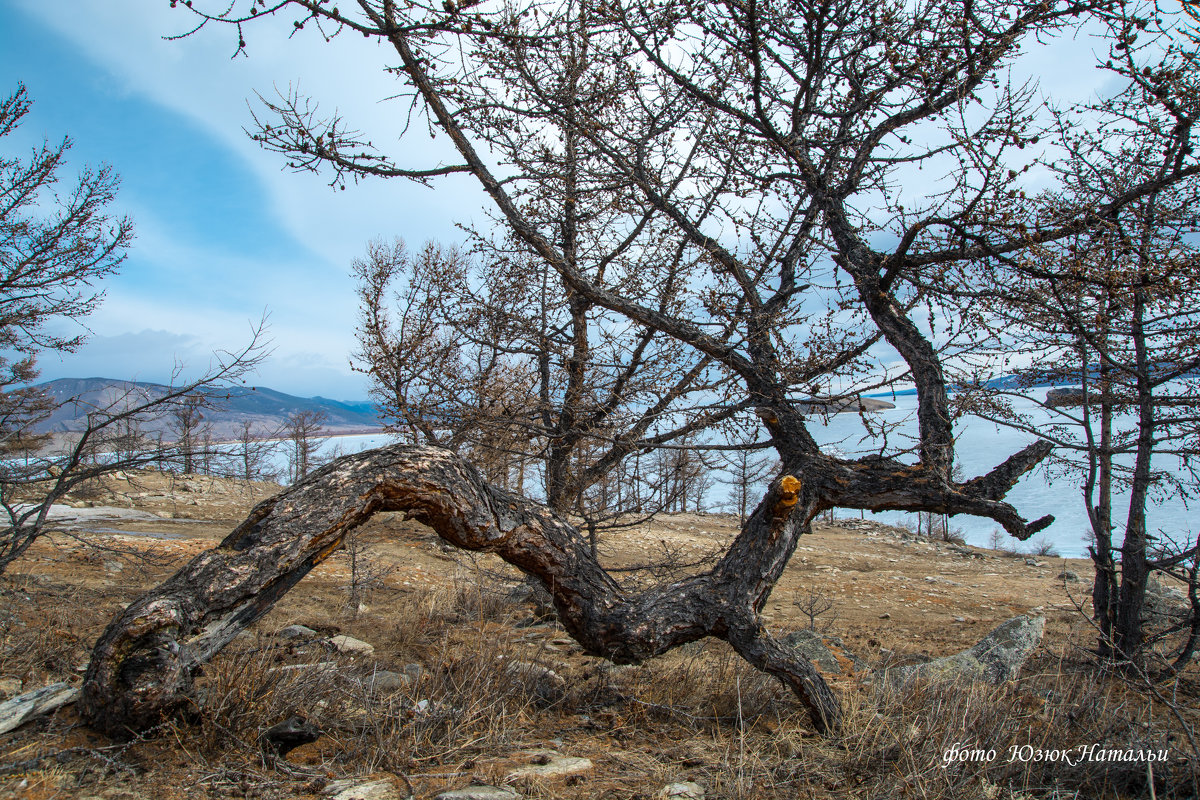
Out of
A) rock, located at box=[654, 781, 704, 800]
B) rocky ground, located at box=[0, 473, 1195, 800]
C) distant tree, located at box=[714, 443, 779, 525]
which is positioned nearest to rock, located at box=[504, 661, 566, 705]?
rocky ground, located at box=[0, 473, 1195, 800]

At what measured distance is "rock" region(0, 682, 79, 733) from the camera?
8.98 feet

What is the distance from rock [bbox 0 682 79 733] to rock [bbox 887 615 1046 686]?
4.73 m

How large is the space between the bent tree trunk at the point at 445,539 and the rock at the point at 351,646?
1.88 metres

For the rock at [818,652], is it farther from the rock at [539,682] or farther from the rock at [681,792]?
the rock at [681,792]

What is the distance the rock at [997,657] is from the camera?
15.3 ft

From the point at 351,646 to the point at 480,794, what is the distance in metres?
2.95

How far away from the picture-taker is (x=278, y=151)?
13.9 ft

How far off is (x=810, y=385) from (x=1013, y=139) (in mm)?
1911

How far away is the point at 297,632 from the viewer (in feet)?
17.8

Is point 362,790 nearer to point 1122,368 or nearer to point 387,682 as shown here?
point 387,682

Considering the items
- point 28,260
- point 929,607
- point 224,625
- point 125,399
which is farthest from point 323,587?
point 929,607

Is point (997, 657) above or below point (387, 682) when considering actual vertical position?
below

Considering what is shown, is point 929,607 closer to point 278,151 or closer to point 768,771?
point 768,771

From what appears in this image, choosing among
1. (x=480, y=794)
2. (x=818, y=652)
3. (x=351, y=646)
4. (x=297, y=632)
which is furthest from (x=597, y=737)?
(x=297, y=632)
